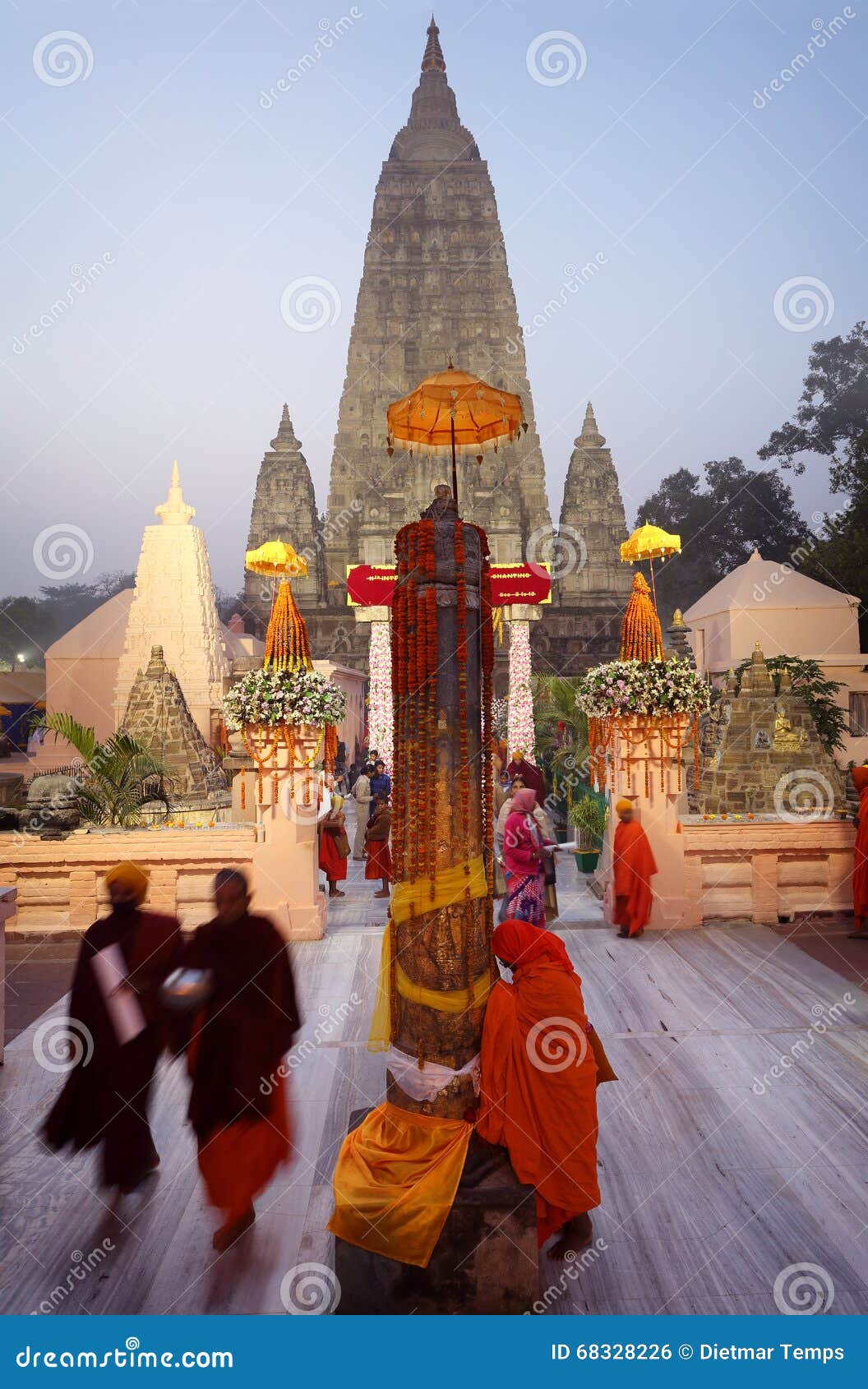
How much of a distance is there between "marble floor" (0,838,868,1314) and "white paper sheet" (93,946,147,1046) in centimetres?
77

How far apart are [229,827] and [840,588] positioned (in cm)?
1726

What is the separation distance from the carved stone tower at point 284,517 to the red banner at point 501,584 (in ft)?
32.0

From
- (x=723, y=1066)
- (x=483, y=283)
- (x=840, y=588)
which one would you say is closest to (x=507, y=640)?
(x=840, y=588)

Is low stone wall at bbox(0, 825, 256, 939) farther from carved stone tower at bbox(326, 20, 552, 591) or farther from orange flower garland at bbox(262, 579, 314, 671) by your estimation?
carved stone tower at bbox(326, 20, 552, 591)

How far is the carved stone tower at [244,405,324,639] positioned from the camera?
94.1ft

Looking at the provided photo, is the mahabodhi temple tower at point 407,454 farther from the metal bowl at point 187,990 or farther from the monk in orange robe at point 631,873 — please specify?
the metal bowl at point 187,990

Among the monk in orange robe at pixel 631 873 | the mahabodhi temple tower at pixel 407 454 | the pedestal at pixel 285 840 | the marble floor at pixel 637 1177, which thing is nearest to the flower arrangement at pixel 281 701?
the pedestal at pixel 285 840

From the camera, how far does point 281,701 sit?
301 inches

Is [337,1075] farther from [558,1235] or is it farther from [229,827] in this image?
[229,827]

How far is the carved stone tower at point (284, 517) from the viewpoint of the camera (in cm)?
2867

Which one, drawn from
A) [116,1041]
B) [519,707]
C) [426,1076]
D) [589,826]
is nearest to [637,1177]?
[426,1076]

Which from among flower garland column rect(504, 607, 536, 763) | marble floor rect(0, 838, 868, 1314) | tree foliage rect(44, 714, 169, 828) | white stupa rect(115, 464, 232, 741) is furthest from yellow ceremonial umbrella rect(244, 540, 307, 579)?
marble floor rect(0, 838, 868, 1314)

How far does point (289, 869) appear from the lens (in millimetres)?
7738

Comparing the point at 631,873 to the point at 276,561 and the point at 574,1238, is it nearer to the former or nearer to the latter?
the point at 574,1238
